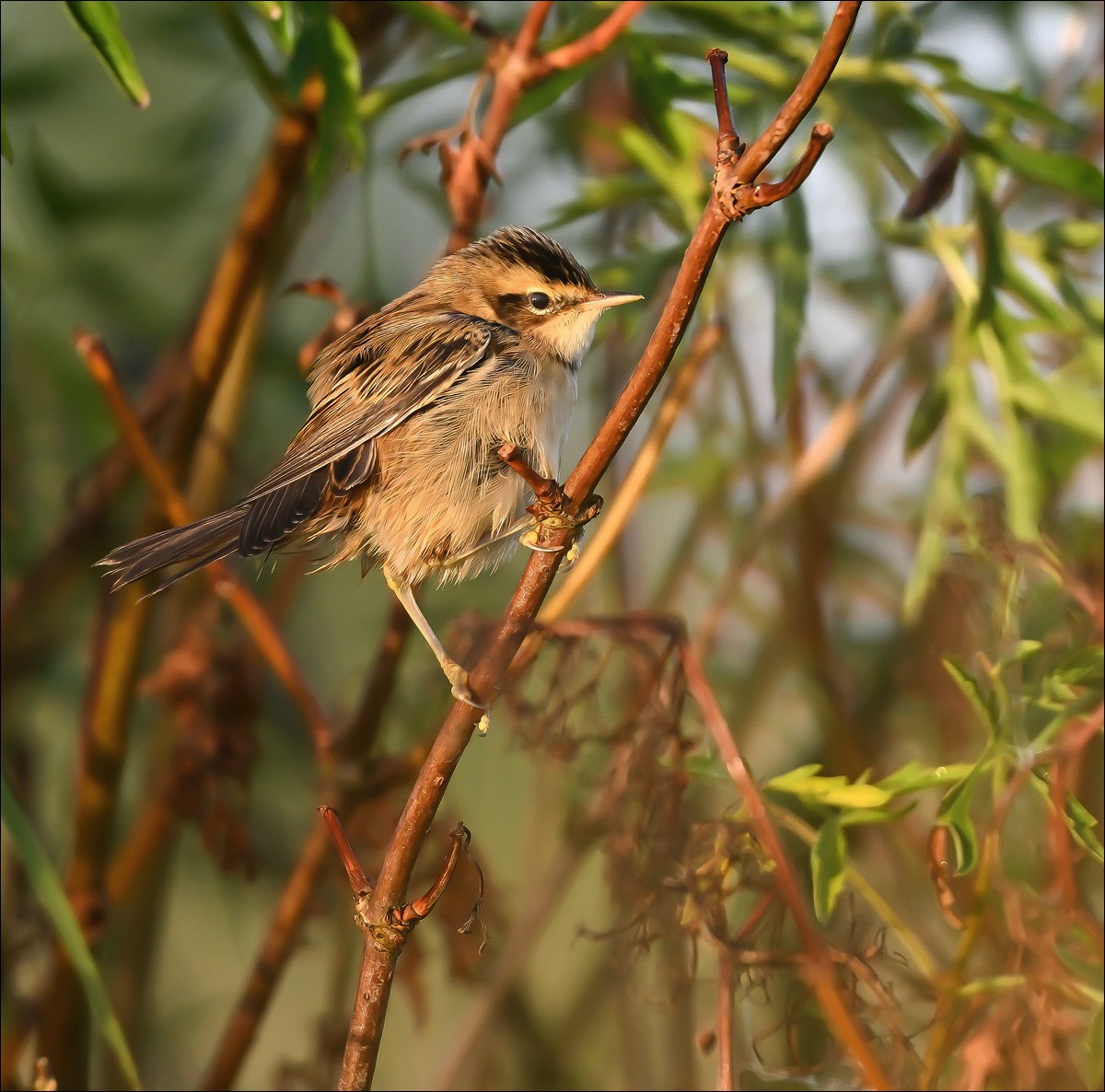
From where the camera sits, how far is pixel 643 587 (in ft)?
13.0

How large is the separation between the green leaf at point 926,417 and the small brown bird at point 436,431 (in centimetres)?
68

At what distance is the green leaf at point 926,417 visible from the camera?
2773mm

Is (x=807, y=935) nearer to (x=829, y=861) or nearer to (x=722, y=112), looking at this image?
(x=829, y=861)

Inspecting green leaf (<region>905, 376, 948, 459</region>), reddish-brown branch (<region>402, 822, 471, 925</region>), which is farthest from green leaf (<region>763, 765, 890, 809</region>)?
green leaf (<region>905, 376, 948, 459</region>)

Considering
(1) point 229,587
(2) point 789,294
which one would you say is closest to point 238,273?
(1) point 229,587

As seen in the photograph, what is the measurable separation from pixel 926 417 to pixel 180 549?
154 cm

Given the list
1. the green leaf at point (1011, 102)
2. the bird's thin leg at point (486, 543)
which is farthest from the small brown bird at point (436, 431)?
the green leaf at point (1011, 102)

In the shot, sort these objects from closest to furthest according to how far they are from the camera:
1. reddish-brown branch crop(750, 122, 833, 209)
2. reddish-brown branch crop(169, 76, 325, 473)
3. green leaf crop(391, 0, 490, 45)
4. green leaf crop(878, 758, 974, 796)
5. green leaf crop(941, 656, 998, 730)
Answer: reddish-brown branch crop(750, 122, 833, 209) → green leaf crop(941, 656, 998, 730) → green leaf crop(878, 758, 974, 796) → green leaf crop(391, 0, 490, 45) → reddish-brown branch crop(169, 76, 325, 473)

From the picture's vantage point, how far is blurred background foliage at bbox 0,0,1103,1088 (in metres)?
2.32

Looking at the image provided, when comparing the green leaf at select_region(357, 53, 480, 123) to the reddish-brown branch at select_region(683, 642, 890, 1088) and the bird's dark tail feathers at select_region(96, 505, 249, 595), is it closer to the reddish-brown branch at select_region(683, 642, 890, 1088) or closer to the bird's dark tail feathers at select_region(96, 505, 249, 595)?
the bird's dark tail feathers at select_region(96, 505, 249, 595)

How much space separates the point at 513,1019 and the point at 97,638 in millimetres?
1529

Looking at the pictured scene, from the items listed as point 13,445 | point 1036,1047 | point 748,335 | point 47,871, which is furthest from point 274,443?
point 1036,1047

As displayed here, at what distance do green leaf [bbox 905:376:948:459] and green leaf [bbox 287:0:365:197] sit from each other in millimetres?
1251

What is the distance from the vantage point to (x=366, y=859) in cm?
352
